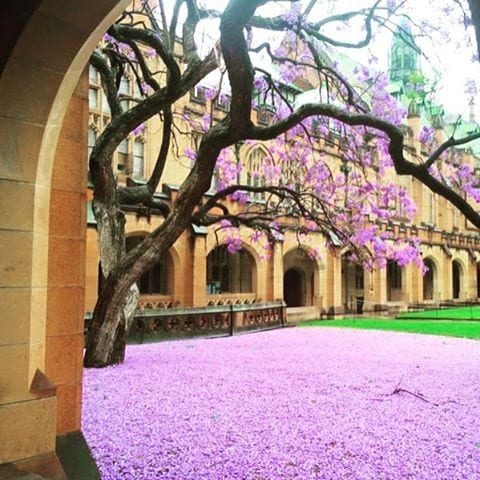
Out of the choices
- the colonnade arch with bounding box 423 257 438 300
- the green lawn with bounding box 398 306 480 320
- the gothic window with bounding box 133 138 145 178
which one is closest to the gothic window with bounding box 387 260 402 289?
the colonnade arch with bounding box 423 257 438 300

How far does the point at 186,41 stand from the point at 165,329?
6.97 m

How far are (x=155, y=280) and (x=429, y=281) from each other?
73.5 feet

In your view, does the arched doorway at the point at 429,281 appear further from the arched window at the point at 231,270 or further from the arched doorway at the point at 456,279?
the arched window at the point at 231,270

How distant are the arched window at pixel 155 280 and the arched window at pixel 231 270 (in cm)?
325

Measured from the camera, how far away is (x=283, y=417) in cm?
564

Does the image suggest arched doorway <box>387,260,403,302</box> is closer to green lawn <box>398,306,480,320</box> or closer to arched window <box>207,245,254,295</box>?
green lawn <box>398,306,480,320</box>

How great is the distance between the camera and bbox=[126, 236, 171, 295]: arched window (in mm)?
21531

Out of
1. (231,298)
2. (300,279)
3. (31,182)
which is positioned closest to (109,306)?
(31,182)

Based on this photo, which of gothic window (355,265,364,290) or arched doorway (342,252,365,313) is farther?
gothic window (355,265,364,290)

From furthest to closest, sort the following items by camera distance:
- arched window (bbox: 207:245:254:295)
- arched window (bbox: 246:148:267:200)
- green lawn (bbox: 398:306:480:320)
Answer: arched window (bbox: 246:148:267:200) < arched window (bbox: 207:245:254:295) < green lawn (bbox: 398:306:480:320)

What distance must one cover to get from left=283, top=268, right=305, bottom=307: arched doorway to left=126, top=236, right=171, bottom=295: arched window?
32.5 ft

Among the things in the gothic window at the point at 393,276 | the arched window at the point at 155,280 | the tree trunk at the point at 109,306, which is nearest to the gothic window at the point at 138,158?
the arched window at the point at 155,280

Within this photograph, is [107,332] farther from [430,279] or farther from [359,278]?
[430,279]

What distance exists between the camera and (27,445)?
294cm
